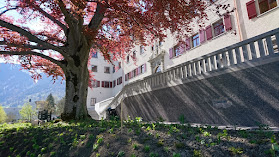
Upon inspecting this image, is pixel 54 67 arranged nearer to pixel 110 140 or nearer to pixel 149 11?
pixel 149 11

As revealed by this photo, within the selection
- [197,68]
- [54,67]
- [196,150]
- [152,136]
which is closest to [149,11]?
[197,68]

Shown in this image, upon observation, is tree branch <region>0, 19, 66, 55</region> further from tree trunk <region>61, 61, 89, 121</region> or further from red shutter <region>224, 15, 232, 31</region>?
red shutter <region>224, 15, 232, 31</region>

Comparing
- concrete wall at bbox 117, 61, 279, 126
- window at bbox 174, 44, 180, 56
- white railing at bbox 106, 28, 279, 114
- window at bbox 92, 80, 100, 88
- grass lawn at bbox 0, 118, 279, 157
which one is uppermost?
window at bbox 174, 44, 180, 56

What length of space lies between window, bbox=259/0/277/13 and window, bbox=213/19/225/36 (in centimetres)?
236

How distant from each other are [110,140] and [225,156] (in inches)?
89.8

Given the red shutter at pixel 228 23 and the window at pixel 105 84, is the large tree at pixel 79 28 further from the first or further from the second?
the window at pixel 105 84

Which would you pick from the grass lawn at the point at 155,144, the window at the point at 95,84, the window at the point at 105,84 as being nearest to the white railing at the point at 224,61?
the grass lawn at the point at 155,144

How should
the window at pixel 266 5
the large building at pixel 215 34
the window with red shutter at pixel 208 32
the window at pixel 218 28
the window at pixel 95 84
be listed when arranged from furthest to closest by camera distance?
the window at pixel 95 84 < the window with red shutter at pixel 208 32 < the window at pixel 218 28 < the large building at pixel 215 34 < the window at pixel 266 5

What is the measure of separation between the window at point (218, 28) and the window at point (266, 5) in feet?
7.74

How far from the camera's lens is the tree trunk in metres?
7.90

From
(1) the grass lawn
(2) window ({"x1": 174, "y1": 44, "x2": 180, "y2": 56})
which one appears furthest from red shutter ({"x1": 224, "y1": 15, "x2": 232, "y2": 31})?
(1) the grass lawn

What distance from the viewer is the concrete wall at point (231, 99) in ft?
15.8

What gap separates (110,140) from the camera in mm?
3715

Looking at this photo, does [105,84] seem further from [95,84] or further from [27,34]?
[27,34]
